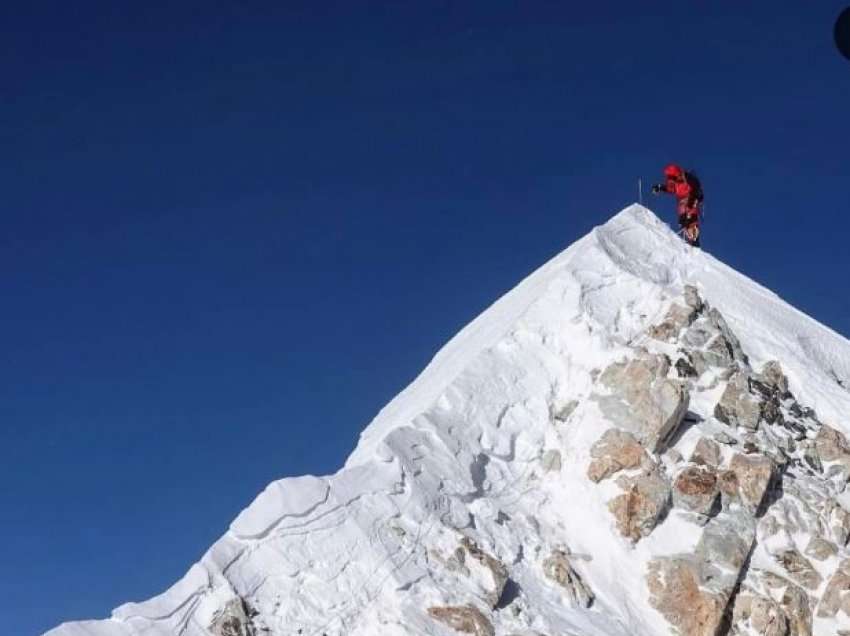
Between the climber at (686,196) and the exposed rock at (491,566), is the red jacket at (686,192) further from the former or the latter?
the exposed rock at (491,566)

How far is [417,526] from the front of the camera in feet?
81.8

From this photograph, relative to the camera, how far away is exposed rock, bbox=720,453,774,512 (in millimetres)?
27902

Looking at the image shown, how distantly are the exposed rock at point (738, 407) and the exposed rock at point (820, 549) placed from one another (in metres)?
3.69

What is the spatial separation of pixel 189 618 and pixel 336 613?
307 centimetres

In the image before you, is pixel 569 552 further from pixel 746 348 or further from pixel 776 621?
pixel 746 348

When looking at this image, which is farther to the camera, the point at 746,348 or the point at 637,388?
the point at 746,348

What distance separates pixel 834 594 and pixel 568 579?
687 cm

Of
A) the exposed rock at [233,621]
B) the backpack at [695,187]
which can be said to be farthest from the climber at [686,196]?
the exposed rock at [233,621]

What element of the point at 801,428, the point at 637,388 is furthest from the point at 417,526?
the point at 801,428

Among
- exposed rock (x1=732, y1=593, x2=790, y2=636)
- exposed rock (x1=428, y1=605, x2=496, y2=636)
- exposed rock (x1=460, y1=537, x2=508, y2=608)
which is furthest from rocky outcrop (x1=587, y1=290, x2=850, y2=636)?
exposed rock (x1=428, y1=605, x2=496, y2=636)

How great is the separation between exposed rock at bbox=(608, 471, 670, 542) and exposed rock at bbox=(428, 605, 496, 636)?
Result: 564cm

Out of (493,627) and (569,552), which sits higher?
(569,552)

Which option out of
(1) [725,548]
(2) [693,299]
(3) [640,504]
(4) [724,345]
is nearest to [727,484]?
(1) [725,548]

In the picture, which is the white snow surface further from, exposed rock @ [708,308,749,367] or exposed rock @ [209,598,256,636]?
exposed rock @ [708,308,749,367]
